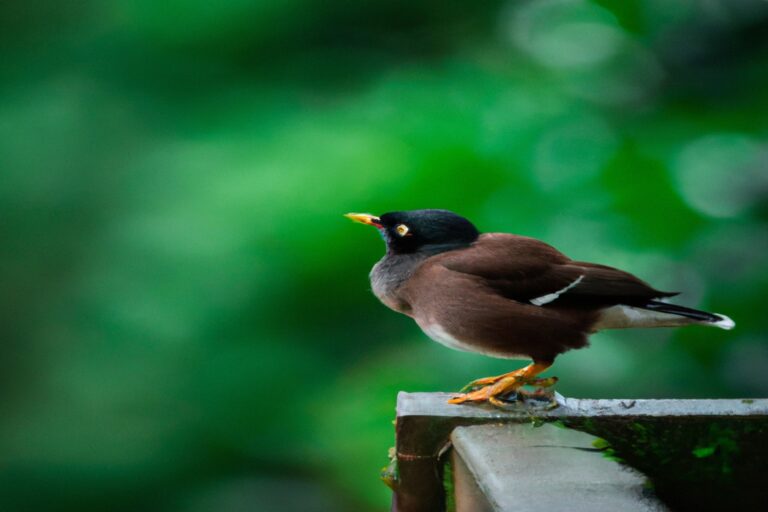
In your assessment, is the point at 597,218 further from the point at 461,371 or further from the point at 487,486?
the point at 487,486

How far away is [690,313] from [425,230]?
272 mm

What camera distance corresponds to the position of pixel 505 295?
1.14m

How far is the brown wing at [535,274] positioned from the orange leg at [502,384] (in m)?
0.07

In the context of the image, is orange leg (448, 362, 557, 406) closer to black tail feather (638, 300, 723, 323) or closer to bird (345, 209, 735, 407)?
bird (345, 209, 735, 407)

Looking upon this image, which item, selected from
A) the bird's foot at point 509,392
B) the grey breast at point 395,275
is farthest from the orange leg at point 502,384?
the grey breast at point 395,275

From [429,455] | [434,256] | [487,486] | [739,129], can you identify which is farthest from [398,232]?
[739,129]

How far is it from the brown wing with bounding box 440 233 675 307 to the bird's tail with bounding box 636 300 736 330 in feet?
0.07

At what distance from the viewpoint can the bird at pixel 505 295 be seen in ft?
3.69

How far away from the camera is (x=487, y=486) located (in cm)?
90

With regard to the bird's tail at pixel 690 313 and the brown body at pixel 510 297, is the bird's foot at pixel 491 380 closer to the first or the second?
the brown body at pixel 510 297

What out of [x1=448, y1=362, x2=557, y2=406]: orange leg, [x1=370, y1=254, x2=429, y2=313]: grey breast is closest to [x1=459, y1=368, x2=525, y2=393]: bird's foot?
[x1=448, y1=362, x2=557, y2=406]: orange leg

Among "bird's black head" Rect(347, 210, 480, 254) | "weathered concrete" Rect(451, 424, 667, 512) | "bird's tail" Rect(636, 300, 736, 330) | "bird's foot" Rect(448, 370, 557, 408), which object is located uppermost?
"bird's black head" Rect(347, 210, 480, 254)

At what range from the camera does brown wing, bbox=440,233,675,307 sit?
1133mm

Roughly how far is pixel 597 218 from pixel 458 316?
68 centimetres
